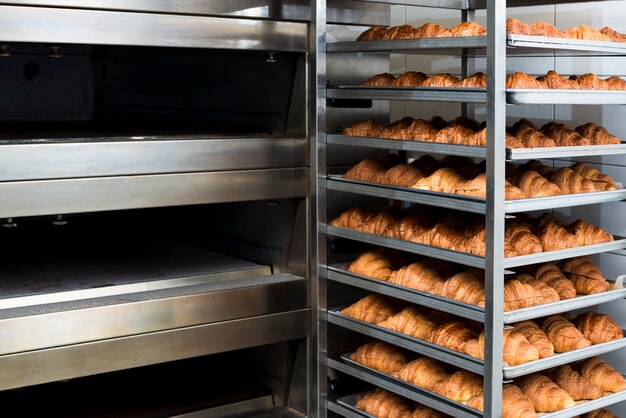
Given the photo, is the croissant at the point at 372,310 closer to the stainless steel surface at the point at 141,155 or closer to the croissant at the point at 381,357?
the croissant at the point at 381,357

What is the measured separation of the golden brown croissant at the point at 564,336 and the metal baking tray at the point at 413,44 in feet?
2.50

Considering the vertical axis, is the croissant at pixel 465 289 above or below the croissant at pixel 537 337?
above

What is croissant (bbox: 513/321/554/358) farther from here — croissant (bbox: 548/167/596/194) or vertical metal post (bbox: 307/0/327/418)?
vertical metal post (bbox: 307/0/327/418)

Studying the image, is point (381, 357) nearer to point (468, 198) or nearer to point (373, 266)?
point (373, 266)

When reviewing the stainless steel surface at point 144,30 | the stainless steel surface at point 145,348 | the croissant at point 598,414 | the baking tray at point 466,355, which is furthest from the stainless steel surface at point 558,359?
the stainless steel surface at point 144,30

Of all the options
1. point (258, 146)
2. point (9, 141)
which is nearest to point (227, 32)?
point (258, 146)

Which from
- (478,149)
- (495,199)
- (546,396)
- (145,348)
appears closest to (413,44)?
(478,149)

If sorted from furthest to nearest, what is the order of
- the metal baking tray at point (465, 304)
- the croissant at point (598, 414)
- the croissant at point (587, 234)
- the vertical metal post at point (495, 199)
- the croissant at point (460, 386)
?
the croissant at point (598, 414) → the croissant at point (587, 234) → the croissant at point (460, 386) → the metal baking tray at point (465, 304) → the vertical metal post at point (495, 199)

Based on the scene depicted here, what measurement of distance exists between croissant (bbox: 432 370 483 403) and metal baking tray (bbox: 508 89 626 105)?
2.39ft

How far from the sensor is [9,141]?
202 cm

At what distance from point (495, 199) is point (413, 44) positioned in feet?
1.62

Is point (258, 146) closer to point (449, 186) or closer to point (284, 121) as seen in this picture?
point (284, 121)

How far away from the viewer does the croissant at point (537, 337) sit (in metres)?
2.10

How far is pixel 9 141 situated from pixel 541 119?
5.34 feet
